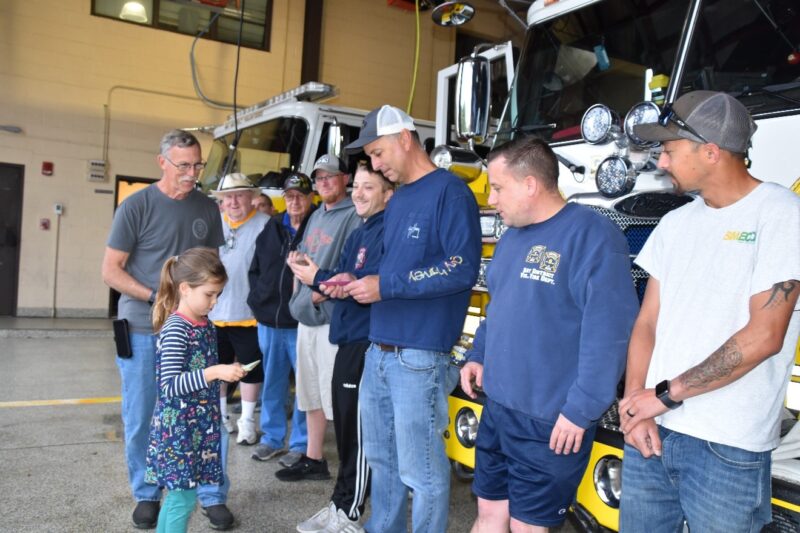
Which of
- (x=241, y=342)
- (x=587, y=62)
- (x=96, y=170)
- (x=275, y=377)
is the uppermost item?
(x=587, y=62)

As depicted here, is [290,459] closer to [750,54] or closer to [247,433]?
[247,433]

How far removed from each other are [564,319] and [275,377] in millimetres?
3200

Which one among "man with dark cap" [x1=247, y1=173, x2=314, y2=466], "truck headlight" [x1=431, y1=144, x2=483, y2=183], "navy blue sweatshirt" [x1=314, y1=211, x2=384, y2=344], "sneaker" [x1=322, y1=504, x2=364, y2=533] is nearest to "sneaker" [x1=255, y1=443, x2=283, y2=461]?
"man with dark cap" [x1=247, y1=173, x2=314, y2=466]

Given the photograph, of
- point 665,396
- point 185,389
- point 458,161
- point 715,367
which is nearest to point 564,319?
point 665,396

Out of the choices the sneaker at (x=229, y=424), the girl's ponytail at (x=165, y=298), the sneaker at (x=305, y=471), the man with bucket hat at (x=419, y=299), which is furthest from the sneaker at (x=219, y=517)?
the sneaker at (x=229, y=424)

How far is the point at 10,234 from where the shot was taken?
38.1ft

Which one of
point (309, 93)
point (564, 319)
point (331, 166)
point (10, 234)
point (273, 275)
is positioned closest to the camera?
point (564, 319)

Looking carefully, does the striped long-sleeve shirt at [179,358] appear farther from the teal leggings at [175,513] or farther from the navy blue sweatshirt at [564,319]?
the navy blue sweatshirt at [564,319]

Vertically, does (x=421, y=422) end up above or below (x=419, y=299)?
below

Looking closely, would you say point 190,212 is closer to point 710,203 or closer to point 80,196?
point 710,203

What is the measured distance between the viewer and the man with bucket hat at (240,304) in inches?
208

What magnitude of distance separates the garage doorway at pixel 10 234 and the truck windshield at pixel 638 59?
9.98m

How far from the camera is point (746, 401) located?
1.99 m

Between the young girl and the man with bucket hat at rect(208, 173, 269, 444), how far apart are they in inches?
83.2
